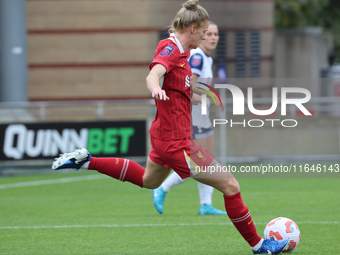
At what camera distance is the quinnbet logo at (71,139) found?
12.3m

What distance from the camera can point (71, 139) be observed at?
1250cm

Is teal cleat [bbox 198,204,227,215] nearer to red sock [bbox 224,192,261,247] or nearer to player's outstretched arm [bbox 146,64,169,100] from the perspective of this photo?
red sock [bbox 224,192,261,247]

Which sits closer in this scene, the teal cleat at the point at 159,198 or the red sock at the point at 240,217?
the red sock at the point at 240,217

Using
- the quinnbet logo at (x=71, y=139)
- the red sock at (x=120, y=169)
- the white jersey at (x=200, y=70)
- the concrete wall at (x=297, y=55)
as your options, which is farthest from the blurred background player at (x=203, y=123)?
the concrete wall at (x=297, y=55)

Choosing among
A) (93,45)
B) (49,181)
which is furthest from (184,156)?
(93,45)

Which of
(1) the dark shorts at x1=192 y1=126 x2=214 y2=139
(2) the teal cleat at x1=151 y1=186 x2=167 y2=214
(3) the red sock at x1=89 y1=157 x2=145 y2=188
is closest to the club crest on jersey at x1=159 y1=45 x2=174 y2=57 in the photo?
(3) the red sock at x1=89 y1=157 x2=145 y2=188

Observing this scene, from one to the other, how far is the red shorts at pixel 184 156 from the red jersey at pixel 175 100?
0.19 ft

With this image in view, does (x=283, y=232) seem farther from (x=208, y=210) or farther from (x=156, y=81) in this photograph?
(x=208, y=210)

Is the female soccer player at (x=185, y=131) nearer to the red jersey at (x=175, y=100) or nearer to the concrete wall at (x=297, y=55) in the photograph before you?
the red jersey at (x=175, y=100)

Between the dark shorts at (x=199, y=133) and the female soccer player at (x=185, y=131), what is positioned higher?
the female soccer player at (x=185, y=131)

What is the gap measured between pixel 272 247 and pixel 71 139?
8620 mm

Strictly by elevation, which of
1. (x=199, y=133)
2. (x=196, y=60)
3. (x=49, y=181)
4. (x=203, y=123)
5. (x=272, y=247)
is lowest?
(x=49, y=181)

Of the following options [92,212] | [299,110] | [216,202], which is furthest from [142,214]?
[299,110]

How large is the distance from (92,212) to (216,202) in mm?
1890
